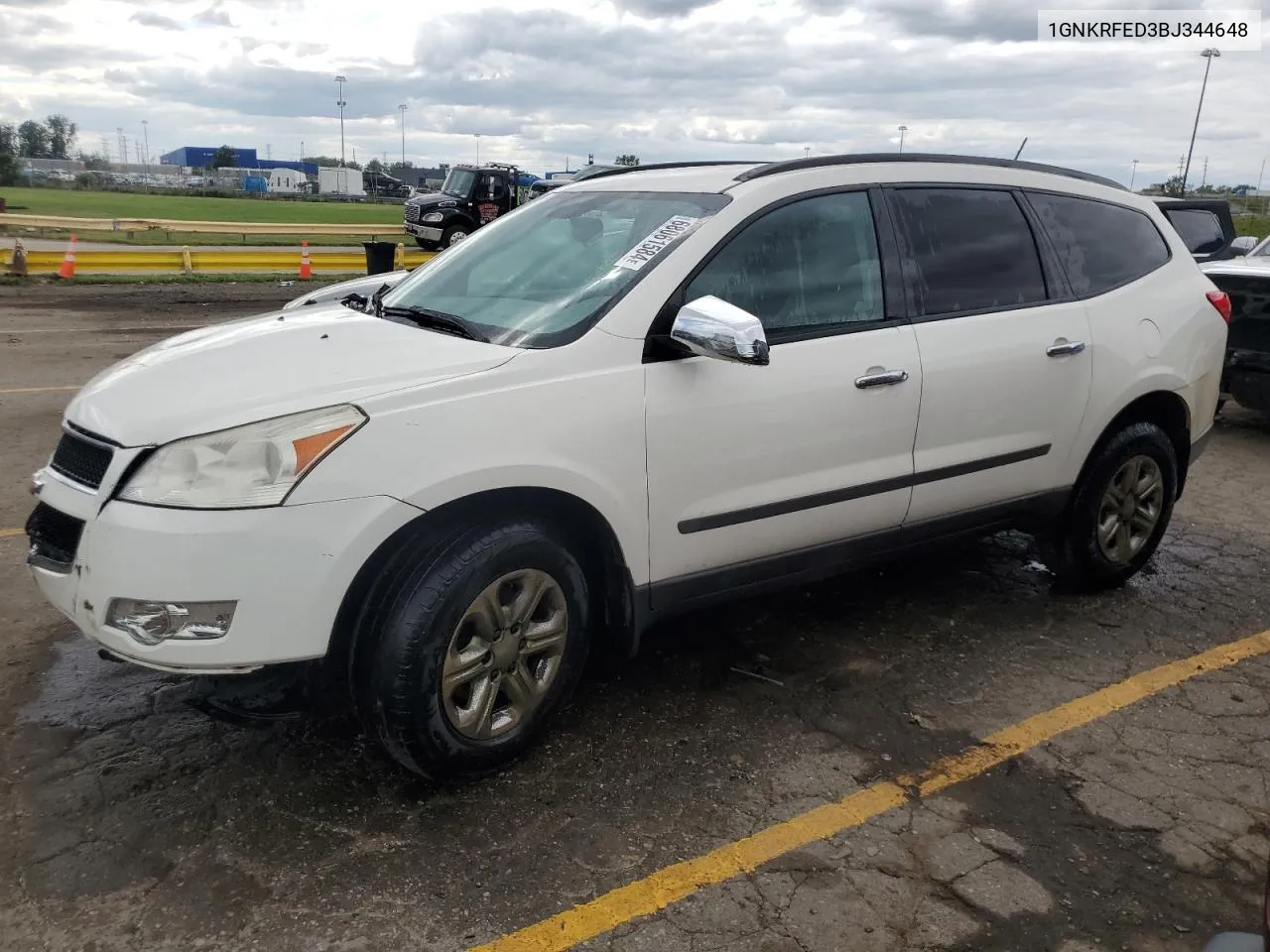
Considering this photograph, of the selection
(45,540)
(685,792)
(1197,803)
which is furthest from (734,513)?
(45,540)

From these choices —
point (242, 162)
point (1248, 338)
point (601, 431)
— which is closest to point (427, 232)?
point (1248, 338)

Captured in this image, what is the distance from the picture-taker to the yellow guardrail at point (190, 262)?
58.6 ft

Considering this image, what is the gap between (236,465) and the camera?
104 inches

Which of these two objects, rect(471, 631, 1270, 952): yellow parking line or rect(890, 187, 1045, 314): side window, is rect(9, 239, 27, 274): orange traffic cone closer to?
rect(890, 187, 1045, 314): side window

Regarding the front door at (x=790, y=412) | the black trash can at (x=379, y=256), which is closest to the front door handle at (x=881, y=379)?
the front door at (x=790, y=412)

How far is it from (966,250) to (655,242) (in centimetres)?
137

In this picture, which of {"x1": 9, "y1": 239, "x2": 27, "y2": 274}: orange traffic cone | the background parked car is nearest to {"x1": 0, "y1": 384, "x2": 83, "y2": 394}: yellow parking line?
the background parked car

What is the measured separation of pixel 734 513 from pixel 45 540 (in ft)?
6.55

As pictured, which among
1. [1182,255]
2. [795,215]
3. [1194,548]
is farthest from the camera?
[1194,548]

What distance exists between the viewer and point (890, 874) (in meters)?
2.75

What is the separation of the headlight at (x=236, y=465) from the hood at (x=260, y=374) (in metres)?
0.04

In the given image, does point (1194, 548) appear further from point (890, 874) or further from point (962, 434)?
point (890, 874)

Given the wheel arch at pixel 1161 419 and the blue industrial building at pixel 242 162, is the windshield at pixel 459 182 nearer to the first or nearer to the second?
the wheel arch at pixel 1161 419

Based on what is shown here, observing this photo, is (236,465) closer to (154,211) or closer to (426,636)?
(426,636)
